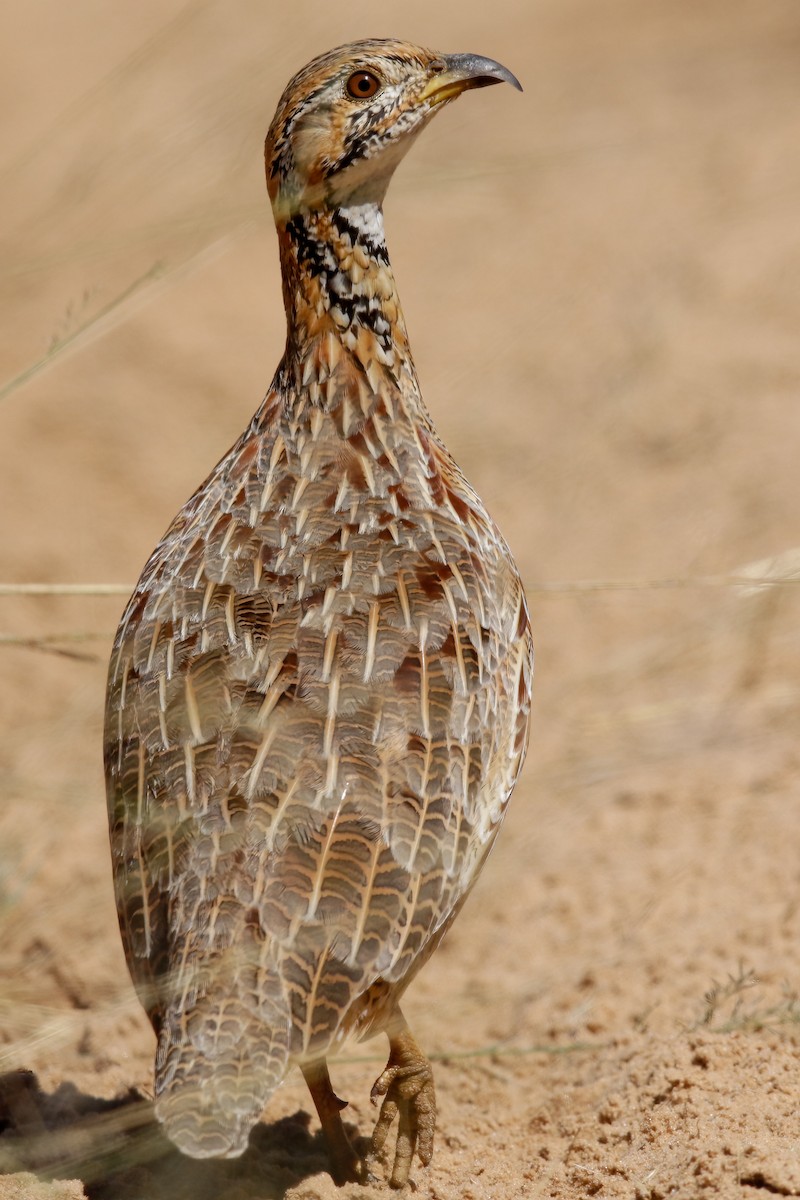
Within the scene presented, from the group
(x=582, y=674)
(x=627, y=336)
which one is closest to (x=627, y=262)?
(x=627, y=336)

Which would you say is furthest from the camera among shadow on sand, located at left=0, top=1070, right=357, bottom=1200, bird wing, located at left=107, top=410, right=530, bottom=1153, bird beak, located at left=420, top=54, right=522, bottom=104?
bird beak, located at left=420, top=54, right=522, bottom=104

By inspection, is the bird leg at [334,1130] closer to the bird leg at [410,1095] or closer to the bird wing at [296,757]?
the bird leg at [410,1095]

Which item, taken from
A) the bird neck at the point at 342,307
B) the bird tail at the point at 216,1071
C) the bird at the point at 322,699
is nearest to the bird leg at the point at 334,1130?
the bird at the point at 322,699

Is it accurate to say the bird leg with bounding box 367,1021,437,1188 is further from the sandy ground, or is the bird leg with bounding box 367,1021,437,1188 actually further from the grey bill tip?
the grey bill tip

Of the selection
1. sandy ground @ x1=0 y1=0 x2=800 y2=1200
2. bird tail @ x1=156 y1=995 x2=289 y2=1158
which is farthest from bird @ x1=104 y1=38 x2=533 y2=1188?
sandy ground @ x1=0 y1=0 x2=800 y2=1200

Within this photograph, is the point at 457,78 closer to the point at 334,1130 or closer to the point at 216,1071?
the point at 216,1071
